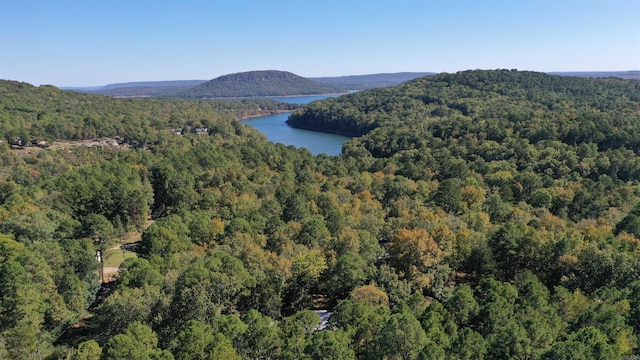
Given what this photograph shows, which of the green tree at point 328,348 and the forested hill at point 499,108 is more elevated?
the forested hill at point 499,108

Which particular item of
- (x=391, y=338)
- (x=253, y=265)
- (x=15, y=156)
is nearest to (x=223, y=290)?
(x=253, y=265)

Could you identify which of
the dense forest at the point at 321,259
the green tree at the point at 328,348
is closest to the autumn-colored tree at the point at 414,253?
the dense forest at the point at 321,259

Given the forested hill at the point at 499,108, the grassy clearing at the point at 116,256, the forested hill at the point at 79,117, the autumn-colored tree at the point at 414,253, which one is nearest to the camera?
the autumn-colored tree at the point at 414,253

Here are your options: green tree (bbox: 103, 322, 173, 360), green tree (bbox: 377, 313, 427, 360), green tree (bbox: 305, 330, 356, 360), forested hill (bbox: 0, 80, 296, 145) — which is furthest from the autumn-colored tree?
forested hill (bbox: 0, 80, 296, 145)

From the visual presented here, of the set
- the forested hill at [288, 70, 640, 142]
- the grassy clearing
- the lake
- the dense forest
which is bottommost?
the lake

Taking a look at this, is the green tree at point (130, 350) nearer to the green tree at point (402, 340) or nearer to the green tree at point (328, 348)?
the green tree at point (328, 348)

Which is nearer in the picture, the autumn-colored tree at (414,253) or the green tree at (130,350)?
the green tree at (130,350)

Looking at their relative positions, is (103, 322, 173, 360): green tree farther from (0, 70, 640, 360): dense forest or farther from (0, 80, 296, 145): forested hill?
(0, 80, 296, 145): forested hill

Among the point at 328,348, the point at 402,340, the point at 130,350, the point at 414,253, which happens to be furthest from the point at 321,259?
the point at 130,350
